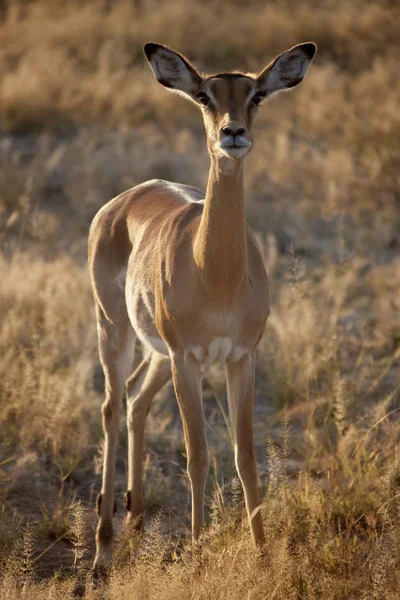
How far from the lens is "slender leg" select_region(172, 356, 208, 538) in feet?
15.5

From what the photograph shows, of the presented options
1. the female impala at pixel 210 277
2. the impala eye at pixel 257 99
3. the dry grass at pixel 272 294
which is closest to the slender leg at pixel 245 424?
the female impala at pixel 210 277

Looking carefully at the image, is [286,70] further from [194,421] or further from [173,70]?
[194,421]

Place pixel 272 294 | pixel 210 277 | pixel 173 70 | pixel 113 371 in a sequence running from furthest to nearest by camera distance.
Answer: pixel 272 294
pixel 113 371
pixel 173 70
pixel 210 277

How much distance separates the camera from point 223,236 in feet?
14.9

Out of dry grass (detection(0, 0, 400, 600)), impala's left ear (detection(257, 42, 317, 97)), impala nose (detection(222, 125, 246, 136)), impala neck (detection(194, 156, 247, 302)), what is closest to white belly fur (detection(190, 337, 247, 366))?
impala neck (detection(194, 156, 247, 302))

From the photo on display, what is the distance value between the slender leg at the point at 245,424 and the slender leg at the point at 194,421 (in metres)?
0.17

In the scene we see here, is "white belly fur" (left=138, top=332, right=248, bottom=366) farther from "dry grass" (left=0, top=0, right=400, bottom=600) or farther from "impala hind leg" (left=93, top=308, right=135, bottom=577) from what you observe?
"impala hind leg" (left=93, top=308, right=135, bottom=577)

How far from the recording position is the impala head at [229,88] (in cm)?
419

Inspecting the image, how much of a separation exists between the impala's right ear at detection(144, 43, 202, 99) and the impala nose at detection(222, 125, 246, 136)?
623 mm

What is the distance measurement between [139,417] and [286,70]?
2243mm

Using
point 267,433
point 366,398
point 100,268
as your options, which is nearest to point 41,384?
point 100,268

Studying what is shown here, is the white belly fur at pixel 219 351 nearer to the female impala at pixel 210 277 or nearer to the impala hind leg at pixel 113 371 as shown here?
the female impala at pixel 210 277

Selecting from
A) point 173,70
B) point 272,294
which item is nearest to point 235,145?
point 173,70

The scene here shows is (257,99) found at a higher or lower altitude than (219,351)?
higher
